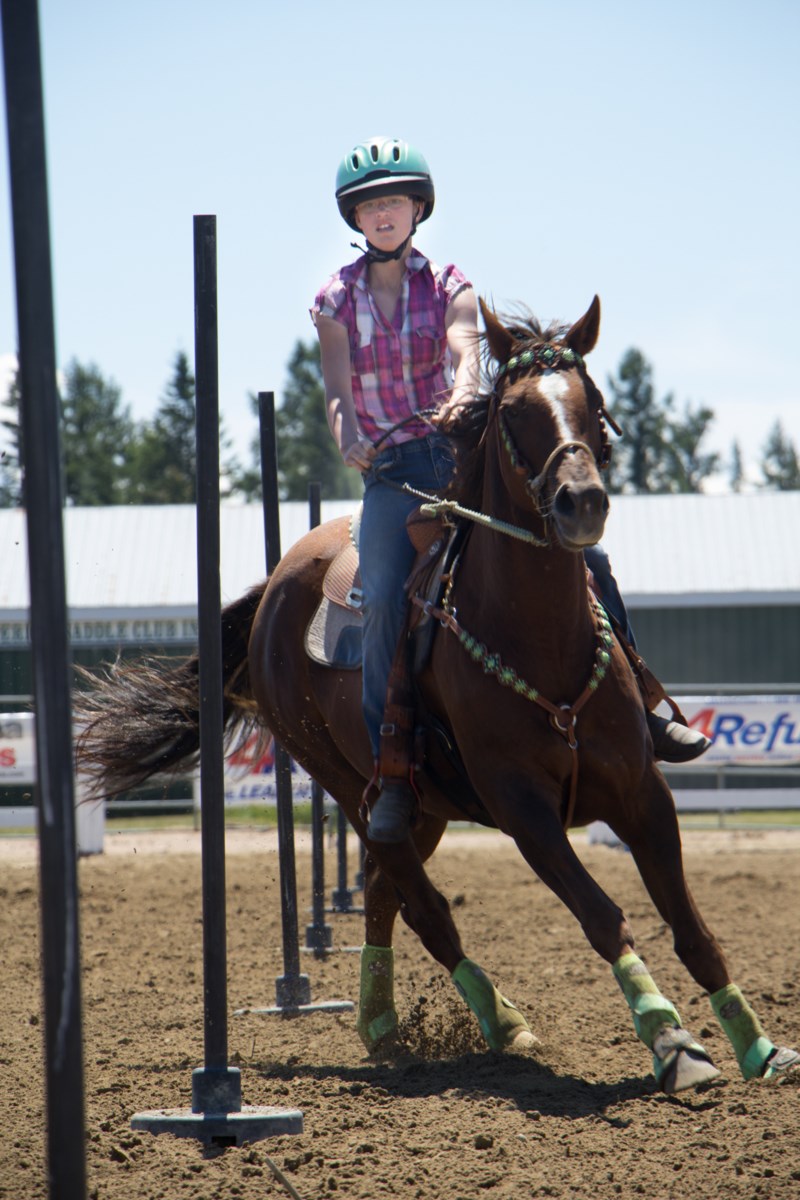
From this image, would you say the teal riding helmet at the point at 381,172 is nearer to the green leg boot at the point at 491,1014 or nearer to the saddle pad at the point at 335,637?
the saddle pad at the point at 335,637

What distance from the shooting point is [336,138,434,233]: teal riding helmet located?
18.2 feet

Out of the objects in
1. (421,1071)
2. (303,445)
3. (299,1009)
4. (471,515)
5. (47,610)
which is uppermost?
(303,445)

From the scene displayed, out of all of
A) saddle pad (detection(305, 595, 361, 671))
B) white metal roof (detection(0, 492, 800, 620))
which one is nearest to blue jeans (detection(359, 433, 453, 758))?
saddle pad (detection(305, 595, 361, 671))

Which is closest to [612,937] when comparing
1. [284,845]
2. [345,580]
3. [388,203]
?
[345,580]

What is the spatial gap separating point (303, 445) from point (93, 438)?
11.4 m

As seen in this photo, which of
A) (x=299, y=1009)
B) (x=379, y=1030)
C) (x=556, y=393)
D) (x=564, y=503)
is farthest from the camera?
(x=299, y=1009)

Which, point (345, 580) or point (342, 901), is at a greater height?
point (345, 580)

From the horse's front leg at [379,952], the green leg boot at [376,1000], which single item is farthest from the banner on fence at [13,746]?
the green leg boot at [376,1000]

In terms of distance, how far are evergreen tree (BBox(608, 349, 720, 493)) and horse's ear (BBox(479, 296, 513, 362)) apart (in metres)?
73.8

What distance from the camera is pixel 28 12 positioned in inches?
103

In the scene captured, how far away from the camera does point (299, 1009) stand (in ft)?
21.3

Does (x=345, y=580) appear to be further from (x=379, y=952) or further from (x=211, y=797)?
(x=211, y=797)

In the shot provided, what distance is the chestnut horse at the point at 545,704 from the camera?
4.32 m

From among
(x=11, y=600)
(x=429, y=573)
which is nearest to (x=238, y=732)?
(x=429, y=573)
